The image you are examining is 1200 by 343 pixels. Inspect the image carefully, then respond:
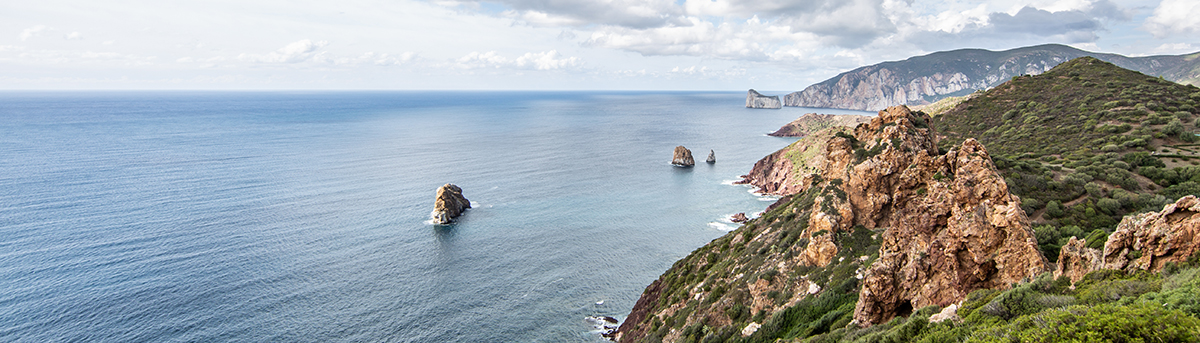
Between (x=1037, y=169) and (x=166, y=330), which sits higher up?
(x=1037, y=169)

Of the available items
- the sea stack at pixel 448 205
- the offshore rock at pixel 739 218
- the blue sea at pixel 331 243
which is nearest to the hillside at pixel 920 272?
the blue sea at pixel 331 243

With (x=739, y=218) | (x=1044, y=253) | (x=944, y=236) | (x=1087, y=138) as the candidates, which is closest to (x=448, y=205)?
(x=739, y=218)

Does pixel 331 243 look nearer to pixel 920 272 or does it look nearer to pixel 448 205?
pixel 448 205

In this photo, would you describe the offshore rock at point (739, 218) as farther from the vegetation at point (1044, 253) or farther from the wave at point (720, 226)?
the vegetation at point (1044, 253)

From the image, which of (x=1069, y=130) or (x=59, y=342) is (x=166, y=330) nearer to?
(x=59, y=342)

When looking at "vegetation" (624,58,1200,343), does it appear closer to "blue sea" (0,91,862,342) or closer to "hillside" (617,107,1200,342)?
"hillside" (617,107,1200,342)

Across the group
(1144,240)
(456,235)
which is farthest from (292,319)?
(1144,240)
